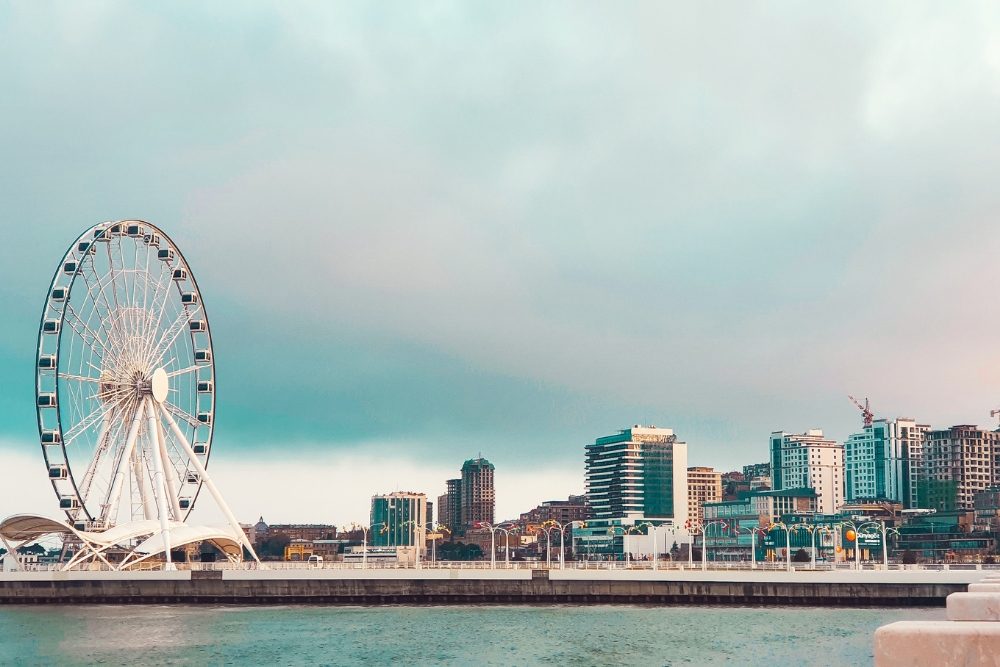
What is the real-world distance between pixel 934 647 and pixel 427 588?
103 meters

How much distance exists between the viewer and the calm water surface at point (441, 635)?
61.7 m

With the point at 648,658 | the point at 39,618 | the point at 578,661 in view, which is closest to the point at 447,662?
the point at 578,661

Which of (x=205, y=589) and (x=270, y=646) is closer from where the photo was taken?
(x=270, y=646)

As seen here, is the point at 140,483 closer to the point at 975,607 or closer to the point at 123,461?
the point at 123,461

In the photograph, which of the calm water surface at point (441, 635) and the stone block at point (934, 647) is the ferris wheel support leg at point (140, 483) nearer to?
the calm water surface at point (441, 635)

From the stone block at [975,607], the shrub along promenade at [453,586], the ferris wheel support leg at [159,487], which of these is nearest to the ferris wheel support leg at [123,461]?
the ferris wheel support leg at [159,487]

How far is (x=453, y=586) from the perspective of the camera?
10531cm

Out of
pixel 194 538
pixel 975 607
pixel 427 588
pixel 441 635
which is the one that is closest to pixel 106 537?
pixel 194 538

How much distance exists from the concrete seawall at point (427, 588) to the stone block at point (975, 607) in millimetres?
98642

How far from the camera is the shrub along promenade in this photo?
102000 millimetres

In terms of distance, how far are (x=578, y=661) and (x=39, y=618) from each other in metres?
49.8

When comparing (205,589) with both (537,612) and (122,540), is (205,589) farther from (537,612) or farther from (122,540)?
(537,612)

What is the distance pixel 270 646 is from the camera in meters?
67.6

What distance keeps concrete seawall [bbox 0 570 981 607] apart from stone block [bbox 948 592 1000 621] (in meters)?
98.6
